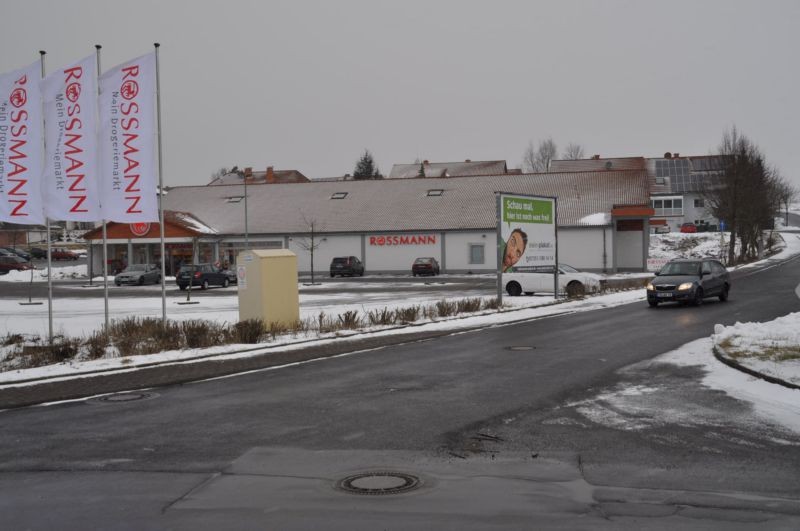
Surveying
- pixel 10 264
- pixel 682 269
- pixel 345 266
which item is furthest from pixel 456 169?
pixel 682 269

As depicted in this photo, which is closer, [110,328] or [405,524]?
[405,524]

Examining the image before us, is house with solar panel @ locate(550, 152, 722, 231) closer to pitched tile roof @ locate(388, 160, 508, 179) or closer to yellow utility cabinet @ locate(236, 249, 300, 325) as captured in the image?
pitched tile roof @ locate(388, 160, 508, 179)

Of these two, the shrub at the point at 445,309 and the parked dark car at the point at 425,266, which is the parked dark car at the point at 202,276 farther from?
the shrub at the point at 445,309

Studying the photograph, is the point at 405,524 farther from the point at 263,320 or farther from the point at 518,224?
the point at 518,224

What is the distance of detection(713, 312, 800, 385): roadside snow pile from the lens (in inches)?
467

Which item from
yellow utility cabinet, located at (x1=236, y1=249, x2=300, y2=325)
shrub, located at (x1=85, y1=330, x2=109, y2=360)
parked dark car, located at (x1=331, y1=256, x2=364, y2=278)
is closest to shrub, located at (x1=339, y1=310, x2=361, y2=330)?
yellow utility cabinet, located at (x1=236, y1=249, x2=300, y2=325)

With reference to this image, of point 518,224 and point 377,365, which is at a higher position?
point 518,224

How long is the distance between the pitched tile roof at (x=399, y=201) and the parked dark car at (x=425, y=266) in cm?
447

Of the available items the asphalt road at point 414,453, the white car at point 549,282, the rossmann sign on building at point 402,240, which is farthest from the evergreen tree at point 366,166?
the asphalt road at point 414,453

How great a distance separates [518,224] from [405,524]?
2527 centimetres

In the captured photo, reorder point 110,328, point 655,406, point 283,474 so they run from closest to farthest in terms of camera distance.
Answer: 1. point 283,474
2. point 655,406
3. point 110,328

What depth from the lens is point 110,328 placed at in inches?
742

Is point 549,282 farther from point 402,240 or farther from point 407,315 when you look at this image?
point 402,240

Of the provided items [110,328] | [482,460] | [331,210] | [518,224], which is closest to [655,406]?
[482,460]
